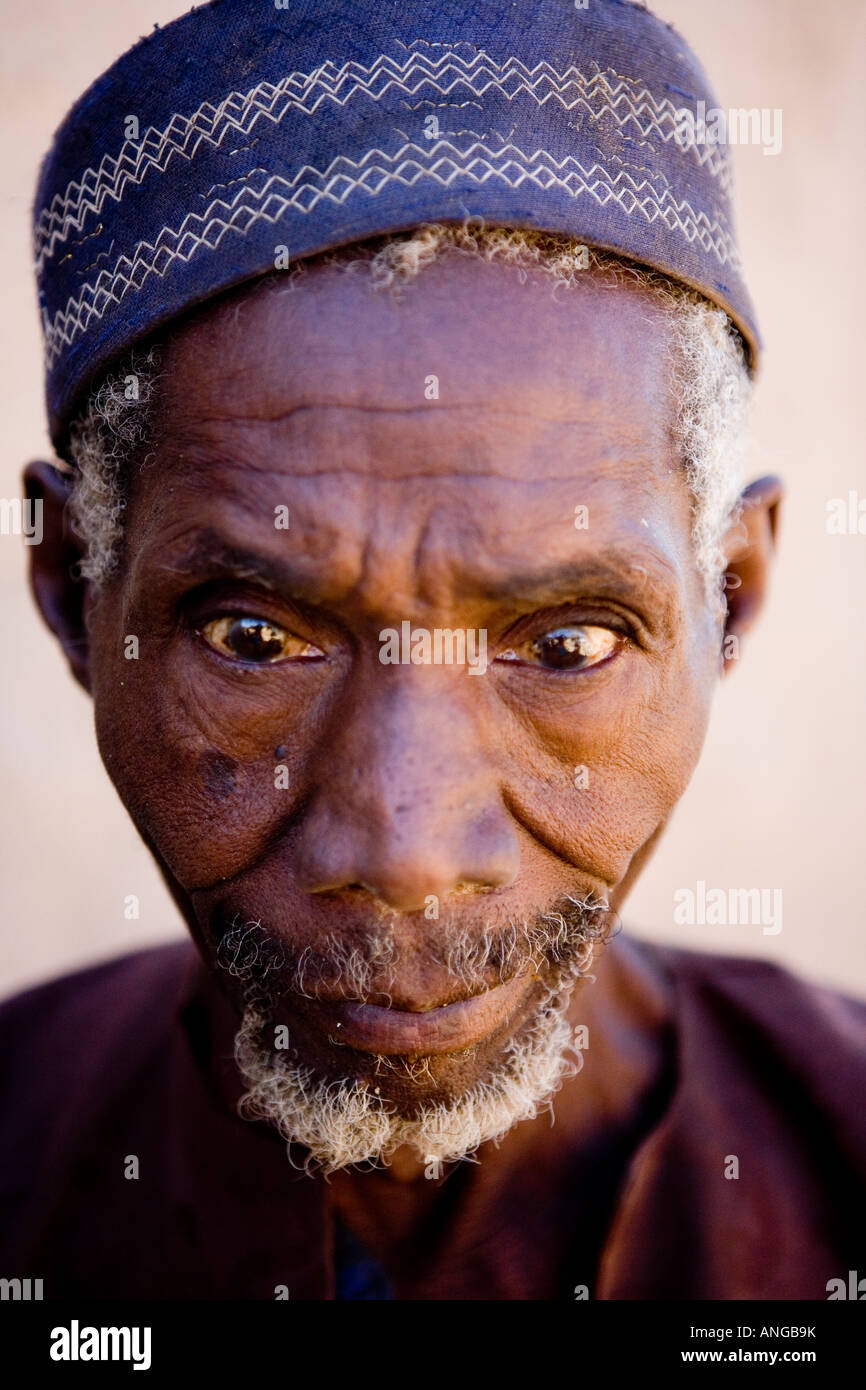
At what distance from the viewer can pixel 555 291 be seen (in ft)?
5.38

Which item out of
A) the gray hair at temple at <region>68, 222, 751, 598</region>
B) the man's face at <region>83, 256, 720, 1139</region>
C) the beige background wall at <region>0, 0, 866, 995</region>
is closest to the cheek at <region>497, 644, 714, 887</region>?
the man's face at <region>83, 256, 720, 1139</region>

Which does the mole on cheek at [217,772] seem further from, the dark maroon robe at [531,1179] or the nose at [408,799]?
the dark maroon robe at [531,1179]

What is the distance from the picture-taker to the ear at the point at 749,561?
2127 mm

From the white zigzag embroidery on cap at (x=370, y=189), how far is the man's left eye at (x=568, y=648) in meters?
0.66

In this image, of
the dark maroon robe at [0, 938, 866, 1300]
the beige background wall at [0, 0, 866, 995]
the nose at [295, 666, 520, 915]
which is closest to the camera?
the nose at [295, 666, 520, 915]

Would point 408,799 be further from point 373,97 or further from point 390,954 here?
point 373,97

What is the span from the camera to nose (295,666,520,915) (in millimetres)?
1517

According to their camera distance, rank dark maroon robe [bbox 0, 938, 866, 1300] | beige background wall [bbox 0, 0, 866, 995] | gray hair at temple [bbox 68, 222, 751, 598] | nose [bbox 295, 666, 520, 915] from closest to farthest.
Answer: nose [bbox 295, 666, 520, 915] → gray hair at temple [bbox 68, 222, 751, 598] → dark maroon robe [bbox 0, 938, 866, 1300] → beige background wall [bbox 0, 0, 866, 995]

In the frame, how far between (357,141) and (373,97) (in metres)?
0.08

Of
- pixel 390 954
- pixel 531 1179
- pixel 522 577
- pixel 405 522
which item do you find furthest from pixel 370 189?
pixel 531 1179

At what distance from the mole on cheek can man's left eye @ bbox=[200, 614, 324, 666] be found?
6.2 inches

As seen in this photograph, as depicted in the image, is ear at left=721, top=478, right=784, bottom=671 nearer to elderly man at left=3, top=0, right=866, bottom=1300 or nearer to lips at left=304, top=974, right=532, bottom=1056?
elderly man at left=3, top=0, right=866, bottom=1300

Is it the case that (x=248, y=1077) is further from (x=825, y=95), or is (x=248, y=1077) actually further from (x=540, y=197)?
(x=825, y=95)

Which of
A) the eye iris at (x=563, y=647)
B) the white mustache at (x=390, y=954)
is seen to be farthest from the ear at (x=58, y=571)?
the eye iris at (x=563, y=647)
